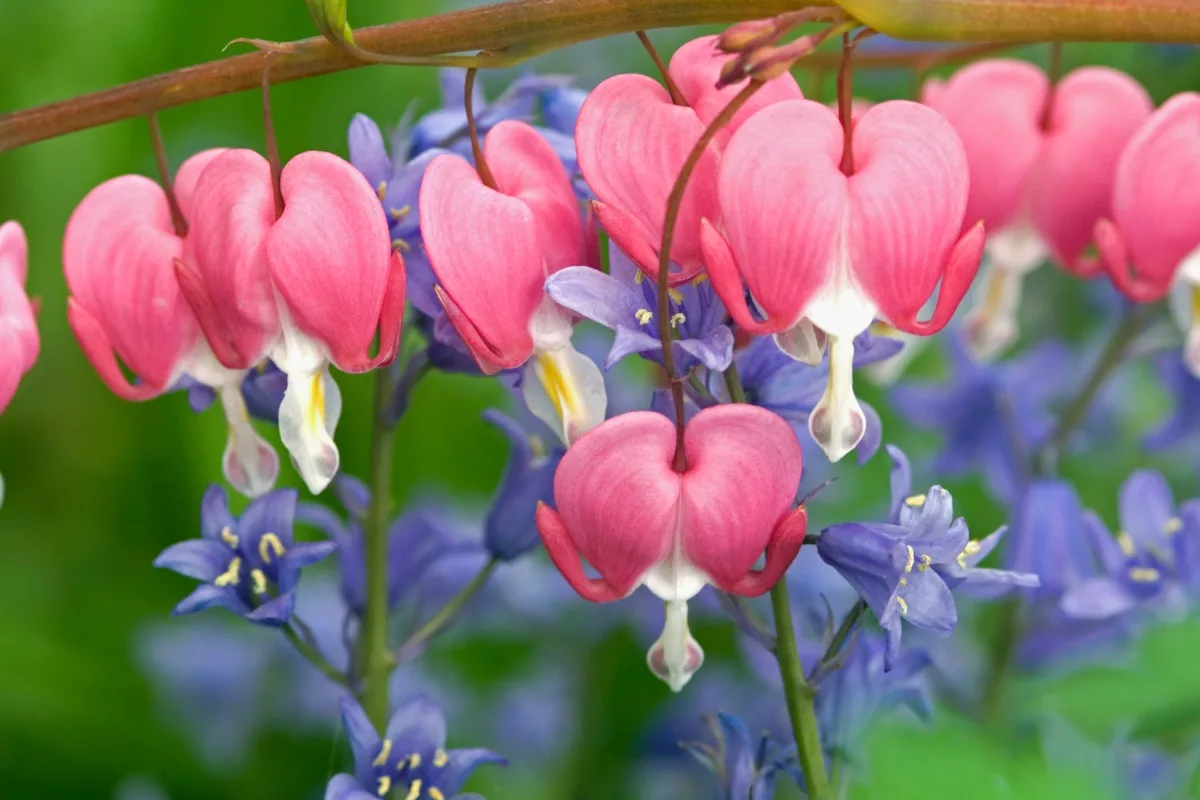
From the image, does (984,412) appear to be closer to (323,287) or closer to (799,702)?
(799,702)

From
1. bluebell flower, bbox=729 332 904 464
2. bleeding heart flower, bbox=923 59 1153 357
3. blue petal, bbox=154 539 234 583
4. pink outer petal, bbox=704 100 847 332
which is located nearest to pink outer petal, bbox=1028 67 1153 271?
bleeding heart flower, bbox=923 59 1153 357

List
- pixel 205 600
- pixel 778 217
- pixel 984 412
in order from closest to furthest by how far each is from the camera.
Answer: pixel 778 217, pixel 205 600, pixel 984 412

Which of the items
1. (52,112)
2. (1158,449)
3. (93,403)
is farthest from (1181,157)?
(93,403)

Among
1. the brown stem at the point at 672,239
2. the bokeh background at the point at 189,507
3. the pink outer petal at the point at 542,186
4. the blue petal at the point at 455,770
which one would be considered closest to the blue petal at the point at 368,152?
the pink outer petal at the point at 542,186

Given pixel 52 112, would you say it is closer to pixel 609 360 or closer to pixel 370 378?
pixel 609 360

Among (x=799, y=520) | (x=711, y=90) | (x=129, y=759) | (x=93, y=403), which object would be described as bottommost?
(x=129, y=759)

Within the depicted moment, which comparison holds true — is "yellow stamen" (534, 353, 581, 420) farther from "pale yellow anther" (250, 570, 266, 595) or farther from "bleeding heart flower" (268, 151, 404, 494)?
"pale yellow anther" (250, 570, 266, 595)

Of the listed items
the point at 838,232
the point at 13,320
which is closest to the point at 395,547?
the point at 13,320
